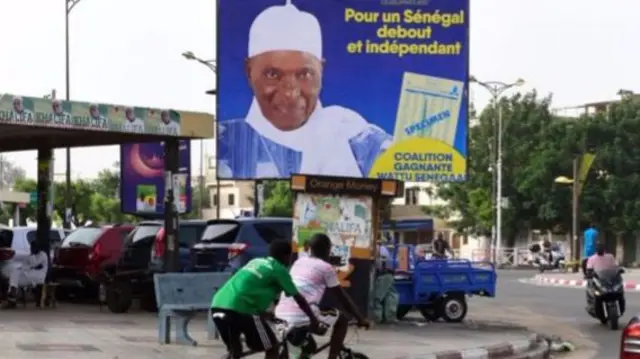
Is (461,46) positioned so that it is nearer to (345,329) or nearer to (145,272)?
(145,272)

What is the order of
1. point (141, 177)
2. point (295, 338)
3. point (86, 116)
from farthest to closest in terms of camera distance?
point (141, 177) < point (86, 116) < point (295, 338)

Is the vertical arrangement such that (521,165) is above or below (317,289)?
above

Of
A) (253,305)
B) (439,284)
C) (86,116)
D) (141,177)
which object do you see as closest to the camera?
(253,305)

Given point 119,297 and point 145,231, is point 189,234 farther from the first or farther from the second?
point 119,297

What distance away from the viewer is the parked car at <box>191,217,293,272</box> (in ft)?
65.6

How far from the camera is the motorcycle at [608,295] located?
2008 centimetres

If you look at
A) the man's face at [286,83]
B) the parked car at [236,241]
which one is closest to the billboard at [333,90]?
the man's face at [286,83]

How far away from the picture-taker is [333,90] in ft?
78.9

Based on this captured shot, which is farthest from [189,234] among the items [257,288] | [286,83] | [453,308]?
[257,288]

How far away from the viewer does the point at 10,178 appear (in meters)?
124

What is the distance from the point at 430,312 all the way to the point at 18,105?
768 centimetres

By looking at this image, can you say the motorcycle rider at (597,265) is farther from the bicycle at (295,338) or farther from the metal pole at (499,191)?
the metal pole at (499,191)

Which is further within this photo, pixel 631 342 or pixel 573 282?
pixel 573 282

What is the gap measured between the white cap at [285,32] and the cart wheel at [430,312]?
6053 millimetres
